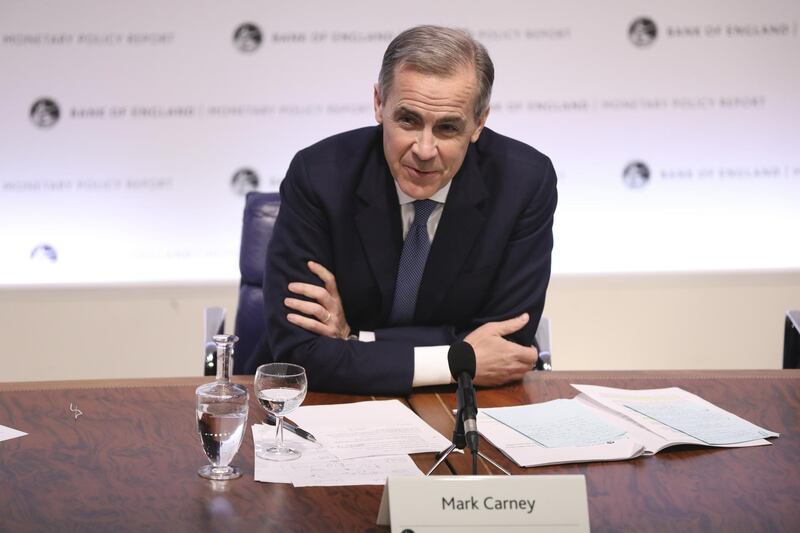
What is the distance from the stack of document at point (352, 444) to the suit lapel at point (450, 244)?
1.44ft

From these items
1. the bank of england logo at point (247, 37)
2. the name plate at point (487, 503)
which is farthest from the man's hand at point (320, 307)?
the bank of england logo at point (247, 37)

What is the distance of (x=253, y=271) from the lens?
3.09 m

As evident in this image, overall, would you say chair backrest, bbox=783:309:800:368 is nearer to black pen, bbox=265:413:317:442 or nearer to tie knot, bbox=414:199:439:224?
tie knot, bbox=414:199:439:224

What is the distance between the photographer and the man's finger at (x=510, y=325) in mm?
2451

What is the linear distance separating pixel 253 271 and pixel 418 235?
0.72m

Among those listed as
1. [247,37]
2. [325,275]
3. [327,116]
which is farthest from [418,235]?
[247,37]

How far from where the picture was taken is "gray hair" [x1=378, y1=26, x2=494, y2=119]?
2.37 metres

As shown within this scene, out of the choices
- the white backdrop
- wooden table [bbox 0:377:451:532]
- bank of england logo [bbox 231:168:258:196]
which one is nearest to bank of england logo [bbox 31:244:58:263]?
the white backdrop

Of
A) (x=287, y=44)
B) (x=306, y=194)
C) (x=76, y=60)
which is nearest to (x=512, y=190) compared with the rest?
(x=306, y=194)

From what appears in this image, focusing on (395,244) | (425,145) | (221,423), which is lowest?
(221,423)

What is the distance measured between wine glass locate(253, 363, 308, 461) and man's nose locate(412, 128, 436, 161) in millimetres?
770

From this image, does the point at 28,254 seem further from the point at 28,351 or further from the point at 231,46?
the point at 231,46

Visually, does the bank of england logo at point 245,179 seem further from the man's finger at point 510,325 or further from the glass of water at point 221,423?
the glass of water at point 221,423

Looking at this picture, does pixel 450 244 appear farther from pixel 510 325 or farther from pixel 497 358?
pixel 497 358
